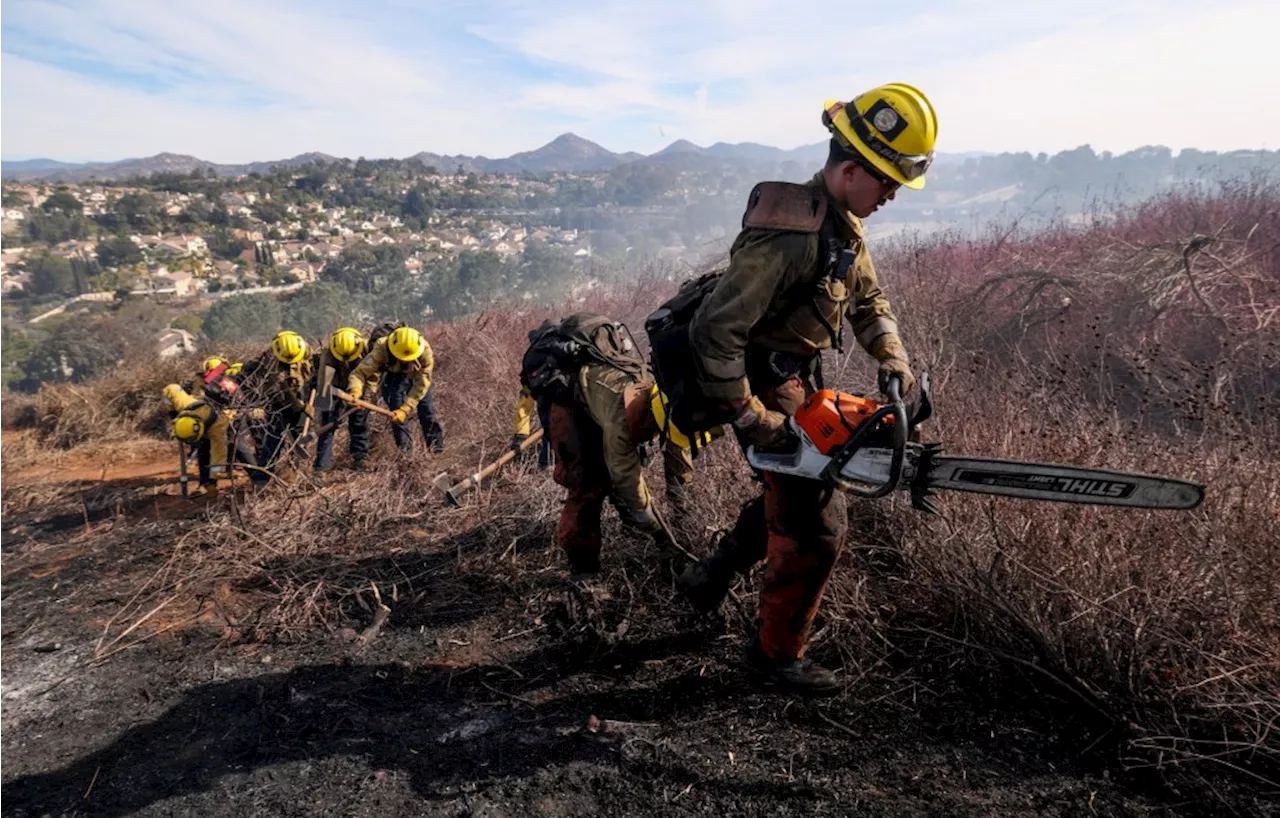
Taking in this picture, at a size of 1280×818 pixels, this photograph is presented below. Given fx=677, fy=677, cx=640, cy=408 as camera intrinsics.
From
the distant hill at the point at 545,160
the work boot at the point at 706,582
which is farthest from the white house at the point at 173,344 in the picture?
the distant hill at the point at 545,160

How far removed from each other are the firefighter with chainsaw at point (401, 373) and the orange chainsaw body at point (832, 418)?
5135 mm

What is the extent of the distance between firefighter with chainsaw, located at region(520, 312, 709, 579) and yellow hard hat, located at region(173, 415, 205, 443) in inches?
157

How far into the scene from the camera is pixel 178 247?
1312 inches

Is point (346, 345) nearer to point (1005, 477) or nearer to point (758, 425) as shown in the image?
point (758, 425)

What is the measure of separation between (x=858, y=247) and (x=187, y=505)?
22.4 feet

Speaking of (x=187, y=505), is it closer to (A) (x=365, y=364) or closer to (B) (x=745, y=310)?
(A) (x=365, y=364)

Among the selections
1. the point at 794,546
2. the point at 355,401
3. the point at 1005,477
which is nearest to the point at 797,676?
the point at 794,546

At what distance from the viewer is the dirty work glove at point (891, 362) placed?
2281 mm

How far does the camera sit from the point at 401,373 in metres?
7.01

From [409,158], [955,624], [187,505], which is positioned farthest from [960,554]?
[409,158]

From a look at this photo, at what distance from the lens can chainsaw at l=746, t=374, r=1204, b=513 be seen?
1758 mm

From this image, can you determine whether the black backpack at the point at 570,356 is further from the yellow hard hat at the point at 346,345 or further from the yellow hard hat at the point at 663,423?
the yellow hard hat at the point at 346,345

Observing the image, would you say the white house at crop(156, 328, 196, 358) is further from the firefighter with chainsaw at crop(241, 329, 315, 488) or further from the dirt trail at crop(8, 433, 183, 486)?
the firefighter with chainsaw at crop(241, 329, 315, 488)

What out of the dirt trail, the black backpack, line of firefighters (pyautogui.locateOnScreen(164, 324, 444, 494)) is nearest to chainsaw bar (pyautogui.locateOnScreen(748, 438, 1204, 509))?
the black backpack
